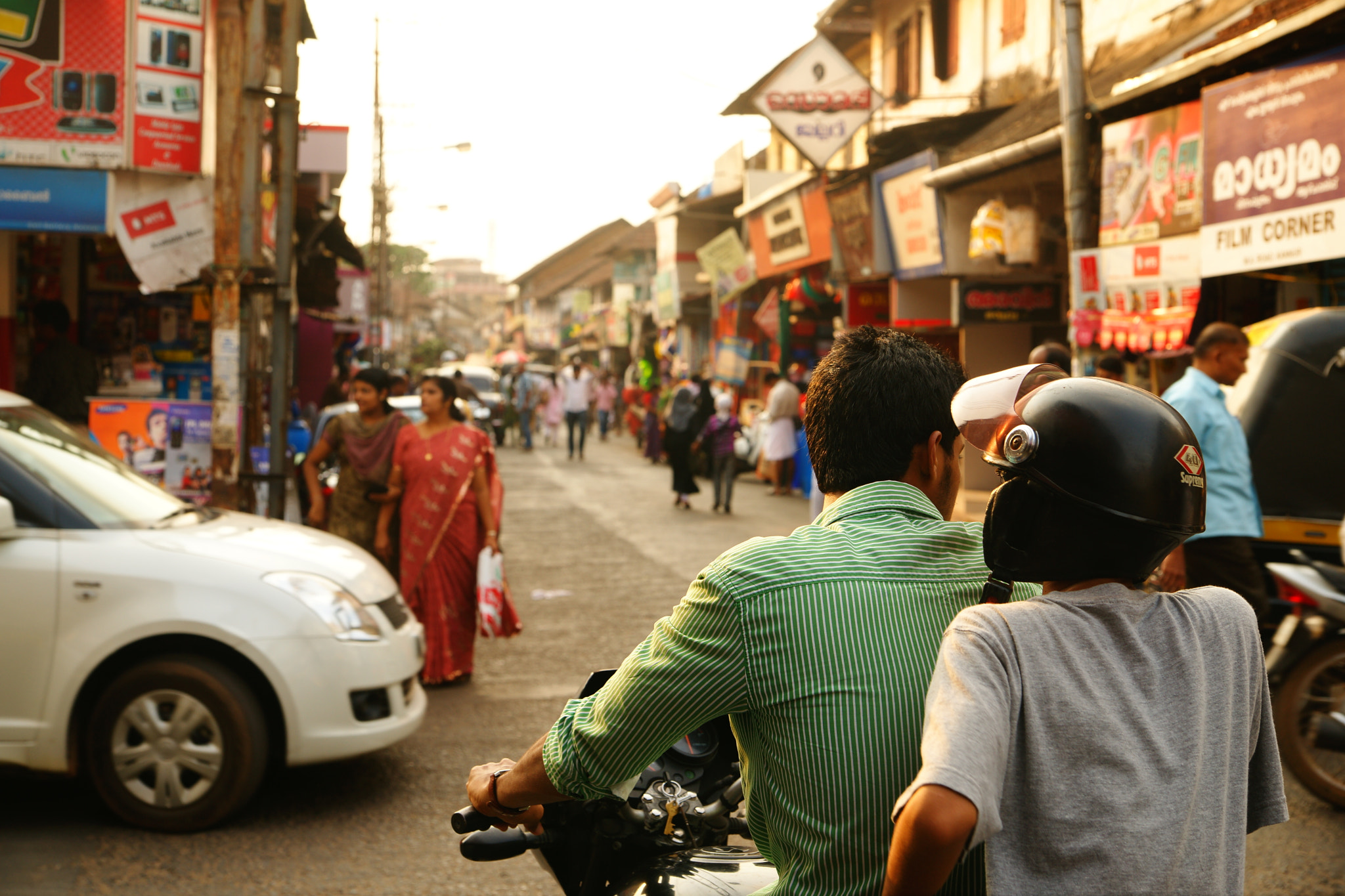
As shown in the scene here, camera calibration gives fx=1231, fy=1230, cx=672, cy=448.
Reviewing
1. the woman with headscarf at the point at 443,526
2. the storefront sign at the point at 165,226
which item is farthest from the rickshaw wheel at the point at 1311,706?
the storefront sign at the point at 165,226

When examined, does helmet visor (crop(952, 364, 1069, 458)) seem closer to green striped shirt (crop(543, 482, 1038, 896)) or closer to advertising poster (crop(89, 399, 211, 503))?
green striped shirt (crop(543, 482, 1038, 896))

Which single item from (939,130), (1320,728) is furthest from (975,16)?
(1320,728)

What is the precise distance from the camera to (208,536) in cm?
505

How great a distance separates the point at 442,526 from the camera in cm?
721

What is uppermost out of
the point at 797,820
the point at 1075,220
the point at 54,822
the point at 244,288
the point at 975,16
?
the point at 975,16

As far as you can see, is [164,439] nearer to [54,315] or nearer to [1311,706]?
[54,315]

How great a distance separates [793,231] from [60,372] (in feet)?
46.3

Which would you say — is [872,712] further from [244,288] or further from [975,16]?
Answer: [975,16]

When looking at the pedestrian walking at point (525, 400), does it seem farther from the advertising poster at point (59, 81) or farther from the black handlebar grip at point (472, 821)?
the black handlebar grip at point (472, 821)

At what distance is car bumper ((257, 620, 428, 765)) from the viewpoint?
476 centimetres

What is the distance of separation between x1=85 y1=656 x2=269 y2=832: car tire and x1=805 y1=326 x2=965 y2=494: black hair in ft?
11.6

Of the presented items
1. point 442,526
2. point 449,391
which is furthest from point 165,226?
point 442,526

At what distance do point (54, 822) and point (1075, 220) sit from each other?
29.4 feet

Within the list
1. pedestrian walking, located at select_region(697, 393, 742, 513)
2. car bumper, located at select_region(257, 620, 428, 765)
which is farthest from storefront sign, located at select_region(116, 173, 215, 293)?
pedestrian walking, located at select_region(697, 393, 742, 513)
